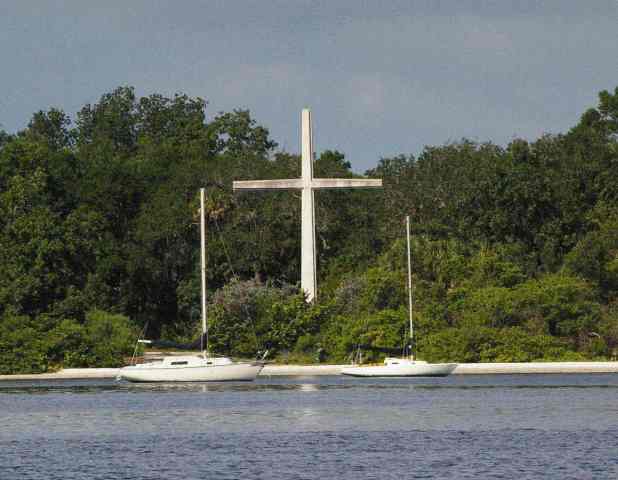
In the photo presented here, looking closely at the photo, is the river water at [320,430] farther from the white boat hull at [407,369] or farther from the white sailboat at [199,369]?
the white sailboat at [199,369]

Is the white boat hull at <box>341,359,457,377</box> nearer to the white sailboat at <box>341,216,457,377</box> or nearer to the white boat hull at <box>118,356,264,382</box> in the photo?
the white sailboat at <box>341,216,457,377</box>

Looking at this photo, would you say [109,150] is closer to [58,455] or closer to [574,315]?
[574,315]

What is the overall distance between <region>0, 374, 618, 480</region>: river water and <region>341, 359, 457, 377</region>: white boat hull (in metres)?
0.75

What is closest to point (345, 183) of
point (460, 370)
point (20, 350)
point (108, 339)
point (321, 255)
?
point (321, 255)

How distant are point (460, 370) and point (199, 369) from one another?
15.7 m

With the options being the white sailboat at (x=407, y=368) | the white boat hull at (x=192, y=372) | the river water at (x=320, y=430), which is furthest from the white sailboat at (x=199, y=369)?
the white sailboat at (x=407, y=368)

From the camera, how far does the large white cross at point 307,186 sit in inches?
3644

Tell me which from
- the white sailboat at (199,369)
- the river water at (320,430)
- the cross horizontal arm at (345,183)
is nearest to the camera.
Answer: the river water at (320,430)

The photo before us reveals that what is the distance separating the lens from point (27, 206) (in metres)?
95.8

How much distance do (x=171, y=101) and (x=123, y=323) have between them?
200 ft

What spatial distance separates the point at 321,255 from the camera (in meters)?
103

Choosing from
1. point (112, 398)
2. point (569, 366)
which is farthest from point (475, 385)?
point (112, 398)

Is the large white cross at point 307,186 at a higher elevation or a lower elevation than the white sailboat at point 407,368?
higher

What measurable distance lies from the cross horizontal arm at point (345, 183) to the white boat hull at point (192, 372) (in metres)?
17.1
